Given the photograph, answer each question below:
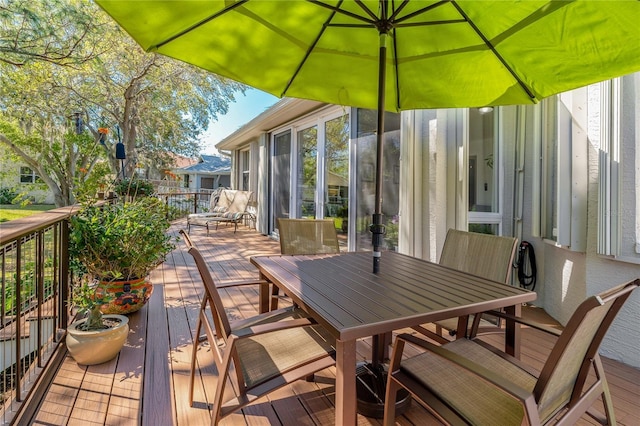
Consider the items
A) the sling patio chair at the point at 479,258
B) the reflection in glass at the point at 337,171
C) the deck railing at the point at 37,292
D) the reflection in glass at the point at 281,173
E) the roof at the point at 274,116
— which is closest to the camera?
the deck railing at the point at 37,292

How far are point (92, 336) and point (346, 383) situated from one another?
187 cm

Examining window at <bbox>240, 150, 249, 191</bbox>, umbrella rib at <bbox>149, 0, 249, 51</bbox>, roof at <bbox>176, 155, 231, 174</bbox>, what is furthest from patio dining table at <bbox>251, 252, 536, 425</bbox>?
roof at <bbox>176, 155, 231, 174</bbox>

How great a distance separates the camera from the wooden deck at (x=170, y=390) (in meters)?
1.68

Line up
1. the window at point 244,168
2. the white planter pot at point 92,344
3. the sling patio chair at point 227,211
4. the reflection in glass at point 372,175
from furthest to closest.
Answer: the window at point 244,168 < the sling patio chair at point 227,211 < the reflection in glass at point 372,175 < the white planter pot at point 92,344

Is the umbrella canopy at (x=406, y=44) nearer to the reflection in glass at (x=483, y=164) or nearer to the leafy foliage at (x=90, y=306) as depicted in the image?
the reflection in glass at (x=483, y=164)

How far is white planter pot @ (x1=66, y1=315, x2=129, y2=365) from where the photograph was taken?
2121 mm

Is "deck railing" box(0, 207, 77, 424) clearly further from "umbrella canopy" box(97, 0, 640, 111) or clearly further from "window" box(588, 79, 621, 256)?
"window" box(588, 79, 621, 256)

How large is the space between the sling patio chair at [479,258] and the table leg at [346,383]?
93cm

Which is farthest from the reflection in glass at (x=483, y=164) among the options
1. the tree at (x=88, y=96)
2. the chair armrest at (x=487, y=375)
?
the tree at (x=88, y=96)

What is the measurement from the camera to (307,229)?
9.13 ft

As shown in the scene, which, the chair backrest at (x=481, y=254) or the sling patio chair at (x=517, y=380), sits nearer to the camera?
the sling patio chair at (x=517, y=380)

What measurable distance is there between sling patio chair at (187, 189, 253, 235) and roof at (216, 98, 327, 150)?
5.12ft

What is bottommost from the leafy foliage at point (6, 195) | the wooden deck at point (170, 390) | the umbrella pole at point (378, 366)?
the wooden deck at point (170, 390)

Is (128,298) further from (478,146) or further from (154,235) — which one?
(478,146)
